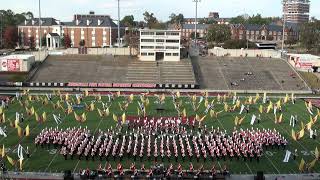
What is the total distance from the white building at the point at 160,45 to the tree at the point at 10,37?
48922 mm

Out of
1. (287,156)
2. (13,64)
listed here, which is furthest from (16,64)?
(287,156)

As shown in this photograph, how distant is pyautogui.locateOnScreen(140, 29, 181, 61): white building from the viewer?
69312 millimetres

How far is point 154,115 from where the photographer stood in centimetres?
4006

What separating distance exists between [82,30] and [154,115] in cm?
7364

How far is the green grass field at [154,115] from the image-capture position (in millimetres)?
25086

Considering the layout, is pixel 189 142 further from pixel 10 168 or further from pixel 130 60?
pixel 130 60

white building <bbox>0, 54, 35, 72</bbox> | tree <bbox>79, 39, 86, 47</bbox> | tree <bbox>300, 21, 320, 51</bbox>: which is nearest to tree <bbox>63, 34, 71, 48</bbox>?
tree <bbox>79, 39, 86, 47</bbox>

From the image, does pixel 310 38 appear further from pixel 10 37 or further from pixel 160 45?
pixel 10 37

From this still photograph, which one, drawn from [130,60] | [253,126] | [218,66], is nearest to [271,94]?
[218,66]

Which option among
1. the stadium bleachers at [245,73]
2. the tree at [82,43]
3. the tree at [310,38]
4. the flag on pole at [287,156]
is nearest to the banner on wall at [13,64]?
the stadium bleachers at [245,73]

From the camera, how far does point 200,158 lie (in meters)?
26.4

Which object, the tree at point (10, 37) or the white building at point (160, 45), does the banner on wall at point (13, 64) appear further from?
the tree at point (10, 37)

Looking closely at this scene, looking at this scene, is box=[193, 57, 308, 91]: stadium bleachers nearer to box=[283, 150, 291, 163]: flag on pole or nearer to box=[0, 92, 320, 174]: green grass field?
box=[0, 92, 320, 174]: green grass field

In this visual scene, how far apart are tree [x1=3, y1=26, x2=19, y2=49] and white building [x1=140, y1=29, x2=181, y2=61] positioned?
48922 millimetres
